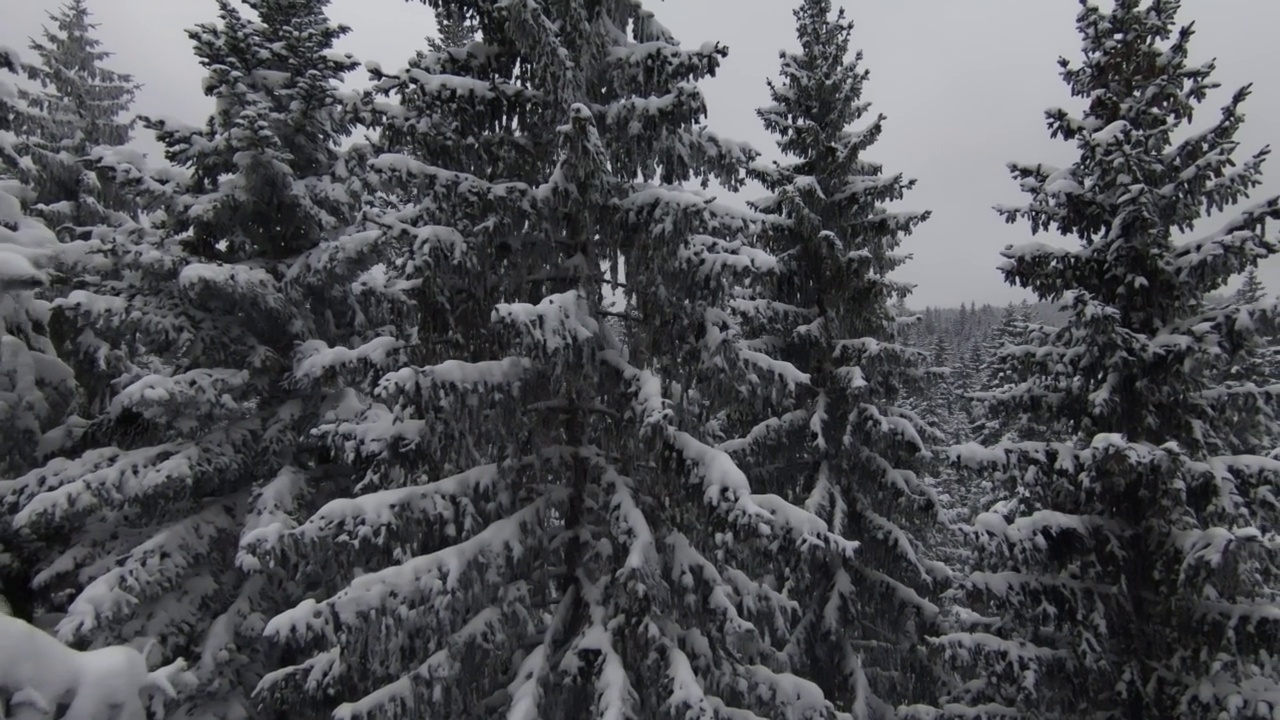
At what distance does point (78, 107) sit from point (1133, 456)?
78.8 ft

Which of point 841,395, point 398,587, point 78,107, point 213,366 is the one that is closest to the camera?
point 398,587

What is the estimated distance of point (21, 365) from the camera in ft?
23.3

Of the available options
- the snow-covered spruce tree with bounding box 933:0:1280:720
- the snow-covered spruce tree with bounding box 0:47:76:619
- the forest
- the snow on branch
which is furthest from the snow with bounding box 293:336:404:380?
the snow-covered spruce tree with bounding box 933:0:1280:720

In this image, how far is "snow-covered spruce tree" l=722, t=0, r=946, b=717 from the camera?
34.7 ft

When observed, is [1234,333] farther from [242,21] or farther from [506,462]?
[242,21]

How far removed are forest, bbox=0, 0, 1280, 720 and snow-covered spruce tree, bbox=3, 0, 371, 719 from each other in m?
0.07

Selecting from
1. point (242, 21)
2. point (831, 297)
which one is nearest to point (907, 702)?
point (831, 297)

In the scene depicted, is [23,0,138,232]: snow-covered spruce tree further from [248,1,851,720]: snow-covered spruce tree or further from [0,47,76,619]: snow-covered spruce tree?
[248,1,851,720]: snow-covered spruce tree

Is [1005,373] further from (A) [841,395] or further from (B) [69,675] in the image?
(B) [69,675]

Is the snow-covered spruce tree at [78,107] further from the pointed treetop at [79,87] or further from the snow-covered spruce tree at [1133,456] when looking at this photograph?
the snow-covered spruce tree at [1133,456]

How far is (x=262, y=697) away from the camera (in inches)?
231

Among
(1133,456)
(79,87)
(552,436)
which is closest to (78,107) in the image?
(79,87)

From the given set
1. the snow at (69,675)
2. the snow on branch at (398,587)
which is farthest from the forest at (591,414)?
the snow at (69,675)

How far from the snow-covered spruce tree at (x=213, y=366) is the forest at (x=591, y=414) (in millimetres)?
66
